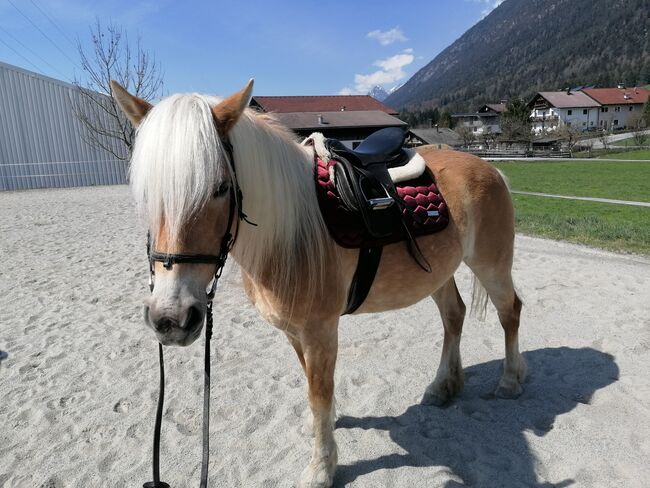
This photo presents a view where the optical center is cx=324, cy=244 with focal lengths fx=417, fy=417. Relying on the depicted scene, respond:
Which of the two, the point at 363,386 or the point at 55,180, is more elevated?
the point at 55,180

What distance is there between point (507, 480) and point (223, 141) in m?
2.20

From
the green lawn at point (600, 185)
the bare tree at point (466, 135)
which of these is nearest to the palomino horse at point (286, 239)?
the green lawn at point (600, 185)

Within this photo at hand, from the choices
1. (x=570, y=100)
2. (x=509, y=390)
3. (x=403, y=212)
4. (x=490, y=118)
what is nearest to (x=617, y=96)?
(x=570, y=100)

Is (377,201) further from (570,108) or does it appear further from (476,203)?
(570,108)

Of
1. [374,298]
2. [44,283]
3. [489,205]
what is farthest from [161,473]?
[44,283]

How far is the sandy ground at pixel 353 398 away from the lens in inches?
91.5

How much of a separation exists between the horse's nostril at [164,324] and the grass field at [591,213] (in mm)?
7203

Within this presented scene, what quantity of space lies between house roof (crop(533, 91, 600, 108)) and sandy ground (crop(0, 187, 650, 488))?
8453cm

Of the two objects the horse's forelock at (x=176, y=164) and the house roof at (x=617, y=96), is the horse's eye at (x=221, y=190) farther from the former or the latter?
the house roof at (x=617, y=96)

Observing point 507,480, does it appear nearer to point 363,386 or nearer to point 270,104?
point 363,386

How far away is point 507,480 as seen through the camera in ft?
7.20

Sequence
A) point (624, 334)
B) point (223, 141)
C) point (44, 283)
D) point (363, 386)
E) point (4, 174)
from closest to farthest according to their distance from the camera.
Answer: point (223, 141) < point (363, 386) < point (624, 334) < point (44, 283) < point (4, 174)

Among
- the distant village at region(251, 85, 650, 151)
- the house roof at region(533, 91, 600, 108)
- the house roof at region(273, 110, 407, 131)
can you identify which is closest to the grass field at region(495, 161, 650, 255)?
the distant village at region(251, 85, 650, 151)

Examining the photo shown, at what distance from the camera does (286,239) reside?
1.84 meters
